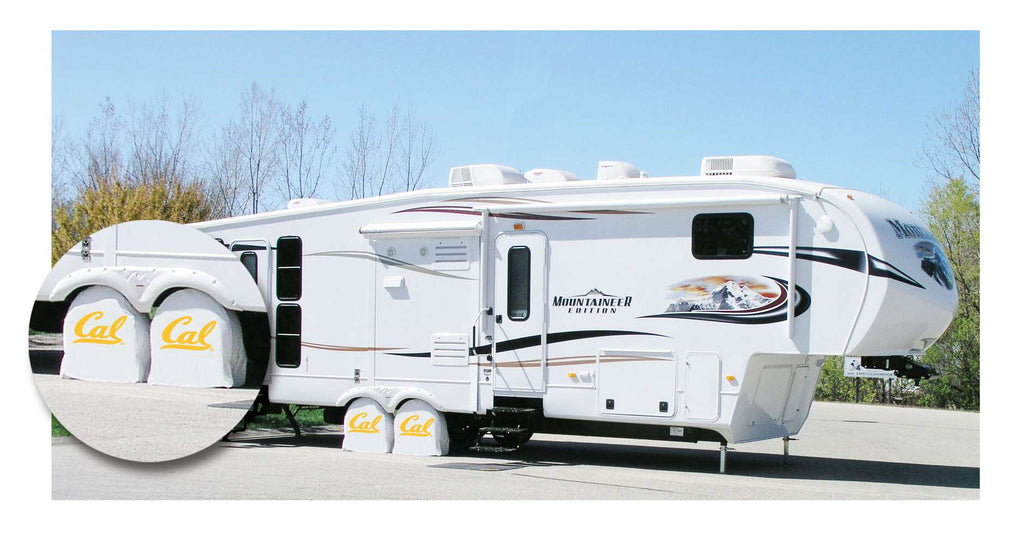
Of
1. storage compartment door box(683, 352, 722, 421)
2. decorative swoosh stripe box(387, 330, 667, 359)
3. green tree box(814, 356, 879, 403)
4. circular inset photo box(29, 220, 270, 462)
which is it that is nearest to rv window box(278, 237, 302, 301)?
circular inset photo box(29, 220, 270, 462)

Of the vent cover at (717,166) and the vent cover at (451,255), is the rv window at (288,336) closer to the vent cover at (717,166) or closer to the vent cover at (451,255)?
the vent cover at (451,255)

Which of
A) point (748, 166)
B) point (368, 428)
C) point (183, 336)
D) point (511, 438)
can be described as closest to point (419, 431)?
point (368, 428)

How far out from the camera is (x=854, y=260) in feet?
29.3

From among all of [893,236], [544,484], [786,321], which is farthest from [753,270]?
[544,484]

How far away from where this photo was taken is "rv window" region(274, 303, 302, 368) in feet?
37.0

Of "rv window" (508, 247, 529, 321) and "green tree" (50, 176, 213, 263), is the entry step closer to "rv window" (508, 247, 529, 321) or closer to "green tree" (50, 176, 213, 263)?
"rv window" (508, 247, 529, 321)

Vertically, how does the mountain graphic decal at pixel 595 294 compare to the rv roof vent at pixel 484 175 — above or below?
→ below

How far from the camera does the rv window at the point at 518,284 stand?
33.5ft

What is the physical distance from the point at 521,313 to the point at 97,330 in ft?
13.0

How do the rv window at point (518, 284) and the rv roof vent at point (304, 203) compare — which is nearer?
the rv window at point (518, 284)

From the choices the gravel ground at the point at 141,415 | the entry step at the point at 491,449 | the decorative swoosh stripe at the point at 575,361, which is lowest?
the entry step at the point at 491,449

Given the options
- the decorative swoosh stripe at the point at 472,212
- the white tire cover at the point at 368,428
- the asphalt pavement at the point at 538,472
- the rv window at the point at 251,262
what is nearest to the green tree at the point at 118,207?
the rv window at the point at 251,262

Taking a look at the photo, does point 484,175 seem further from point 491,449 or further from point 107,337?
point 107,337

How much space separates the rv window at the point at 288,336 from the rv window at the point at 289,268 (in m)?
0.13
